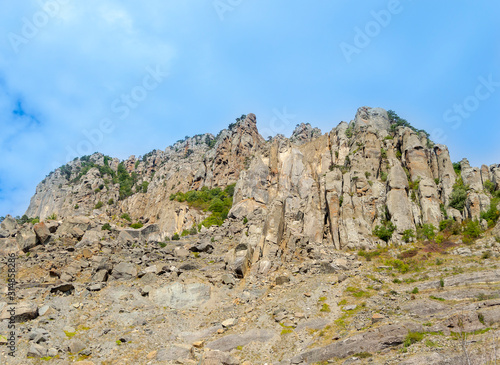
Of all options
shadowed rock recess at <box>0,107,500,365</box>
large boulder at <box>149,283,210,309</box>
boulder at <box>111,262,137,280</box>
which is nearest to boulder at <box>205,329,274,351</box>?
shadowed rock recess at <box>0,107,500,365</box>

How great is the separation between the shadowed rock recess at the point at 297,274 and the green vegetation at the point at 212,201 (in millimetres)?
1008

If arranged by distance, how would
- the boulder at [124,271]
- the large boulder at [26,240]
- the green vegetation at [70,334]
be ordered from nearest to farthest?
the green vegetation at [70,334] → the boulder at [124,271] → the large boulder at [26,240]

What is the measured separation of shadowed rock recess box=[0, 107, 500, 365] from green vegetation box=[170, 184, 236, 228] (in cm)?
101

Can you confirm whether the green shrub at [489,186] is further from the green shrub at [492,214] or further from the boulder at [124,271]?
the boulder at [124,271]

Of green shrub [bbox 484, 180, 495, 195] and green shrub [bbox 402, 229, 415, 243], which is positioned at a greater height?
green shrub [bbox 484, 180, 495, 195]

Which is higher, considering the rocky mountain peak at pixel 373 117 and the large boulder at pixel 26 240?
the rocky mountain peak at pixel 373 117

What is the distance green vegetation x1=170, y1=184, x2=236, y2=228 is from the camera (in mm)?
67938

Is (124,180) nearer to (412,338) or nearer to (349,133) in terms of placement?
(349,133)

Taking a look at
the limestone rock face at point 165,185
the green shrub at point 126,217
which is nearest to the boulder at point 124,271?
the limestone rock face at point 165,185

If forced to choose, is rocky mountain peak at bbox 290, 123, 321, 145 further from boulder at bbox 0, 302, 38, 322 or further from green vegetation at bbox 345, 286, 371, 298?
boulder at bbox 0, 302, 38, 322

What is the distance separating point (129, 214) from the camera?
307 feet

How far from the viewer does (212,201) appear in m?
76.8

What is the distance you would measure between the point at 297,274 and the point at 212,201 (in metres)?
43.9

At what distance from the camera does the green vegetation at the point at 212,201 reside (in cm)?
6794
